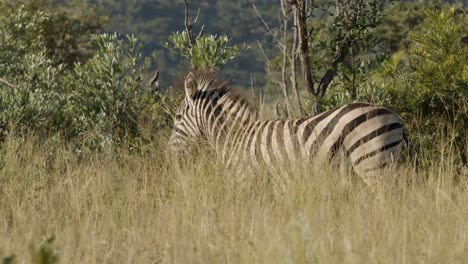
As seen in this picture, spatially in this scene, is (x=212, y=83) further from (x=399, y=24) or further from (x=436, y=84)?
(x=399, y=24)

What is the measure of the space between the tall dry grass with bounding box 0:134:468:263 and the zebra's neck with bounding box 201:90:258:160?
0.56m

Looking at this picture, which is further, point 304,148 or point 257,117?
point 257,117

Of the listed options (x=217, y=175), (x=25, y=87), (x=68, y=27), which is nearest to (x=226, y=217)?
(x=217, y=175)

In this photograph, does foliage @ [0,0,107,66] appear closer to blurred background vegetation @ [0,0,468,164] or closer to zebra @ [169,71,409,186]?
blurred background vegetation @ [0,0,468,164]

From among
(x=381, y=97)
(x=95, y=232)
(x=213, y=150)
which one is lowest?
(x=95, y=232)

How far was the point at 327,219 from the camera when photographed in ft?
16.6

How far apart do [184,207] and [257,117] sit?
2.41m

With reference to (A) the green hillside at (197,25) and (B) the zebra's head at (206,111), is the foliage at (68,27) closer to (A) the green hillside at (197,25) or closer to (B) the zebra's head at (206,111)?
(B) the zebra's head at (206,111)

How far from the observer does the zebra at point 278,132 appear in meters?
6.48

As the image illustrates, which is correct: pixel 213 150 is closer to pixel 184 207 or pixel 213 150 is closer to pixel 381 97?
pixel 381 97

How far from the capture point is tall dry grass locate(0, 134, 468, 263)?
414cm

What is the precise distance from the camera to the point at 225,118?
25.5ft

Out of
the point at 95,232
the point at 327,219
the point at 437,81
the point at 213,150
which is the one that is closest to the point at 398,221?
the point at 327,219

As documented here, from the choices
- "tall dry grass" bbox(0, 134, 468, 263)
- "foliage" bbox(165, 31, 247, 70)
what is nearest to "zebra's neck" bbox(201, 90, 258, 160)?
"tall dry grass" bbox(0, 134, 468, 263)
